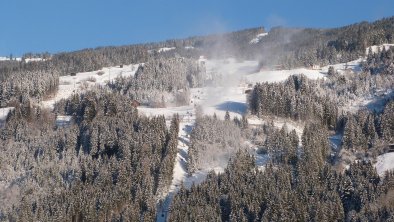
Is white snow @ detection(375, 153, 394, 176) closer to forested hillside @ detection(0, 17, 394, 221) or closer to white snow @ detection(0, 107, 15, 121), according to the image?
forested hillside @ detection(0, 17, 394, 221)

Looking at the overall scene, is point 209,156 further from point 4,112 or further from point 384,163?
point 4,112

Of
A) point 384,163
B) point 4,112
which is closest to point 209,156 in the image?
point 384,163

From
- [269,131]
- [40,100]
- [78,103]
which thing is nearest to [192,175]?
[269,131]

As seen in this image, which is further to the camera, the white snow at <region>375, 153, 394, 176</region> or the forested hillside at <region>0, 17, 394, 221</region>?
the white snow at <region>375, 153, 394, 176</region>

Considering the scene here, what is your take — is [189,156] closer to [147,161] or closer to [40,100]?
[147,161]

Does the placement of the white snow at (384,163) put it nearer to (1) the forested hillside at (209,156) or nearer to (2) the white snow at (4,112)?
(1) the forested hillside at (209,156)

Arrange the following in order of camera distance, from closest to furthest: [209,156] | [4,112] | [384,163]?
1. [384,163]
2. [209,156]
3. [4,112]

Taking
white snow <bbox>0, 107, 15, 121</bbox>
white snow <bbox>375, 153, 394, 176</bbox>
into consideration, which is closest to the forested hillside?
white snow <bbox>375, 153, 394, 176</bbox>

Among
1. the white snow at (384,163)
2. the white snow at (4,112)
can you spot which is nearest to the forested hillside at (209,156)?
the white snow at (384,163)
